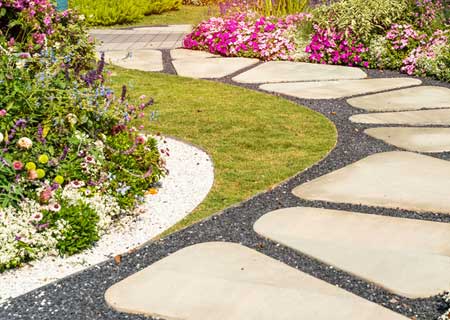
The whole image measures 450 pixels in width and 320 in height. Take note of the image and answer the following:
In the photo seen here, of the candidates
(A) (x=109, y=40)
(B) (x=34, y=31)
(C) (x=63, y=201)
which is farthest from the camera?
(A) (x=109, y=40)

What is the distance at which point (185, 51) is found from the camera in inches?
346

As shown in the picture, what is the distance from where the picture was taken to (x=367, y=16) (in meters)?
7.78

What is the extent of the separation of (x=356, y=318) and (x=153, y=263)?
101cm

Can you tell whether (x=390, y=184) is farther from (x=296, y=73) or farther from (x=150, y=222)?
(x=296, y=73)

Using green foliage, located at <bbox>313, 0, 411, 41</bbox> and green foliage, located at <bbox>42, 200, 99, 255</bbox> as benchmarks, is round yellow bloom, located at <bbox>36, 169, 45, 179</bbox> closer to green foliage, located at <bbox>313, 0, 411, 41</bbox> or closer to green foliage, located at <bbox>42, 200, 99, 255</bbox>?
green foliage, located at <bbox>42, 200, 99, 255</bbox>

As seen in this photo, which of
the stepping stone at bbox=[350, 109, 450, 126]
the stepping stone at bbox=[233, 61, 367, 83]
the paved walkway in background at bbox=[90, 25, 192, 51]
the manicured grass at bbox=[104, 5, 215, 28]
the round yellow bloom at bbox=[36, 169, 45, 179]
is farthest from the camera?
the manicured grass at bbox=[104, 5, 215, 28]

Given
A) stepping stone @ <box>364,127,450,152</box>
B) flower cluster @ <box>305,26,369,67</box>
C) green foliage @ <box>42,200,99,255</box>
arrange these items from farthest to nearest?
1. flower cluster @ <box>305,26,369,67</box>
2. stepping stone @ <box>364,127,450,152</box>
3. green foliage @ <box>42,200,99,255</box>

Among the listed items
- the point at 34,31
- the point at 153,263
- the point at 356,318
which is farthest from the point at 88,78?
the point at 356,318

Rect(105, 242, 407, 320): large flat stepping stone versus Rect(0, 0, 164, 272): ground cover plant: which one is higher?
Rect(0, 0, 164, 272): ground cover plant

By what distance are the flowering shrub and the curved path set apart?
11.5 feet

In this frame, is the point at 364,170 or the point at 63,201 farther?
the point at 364,170

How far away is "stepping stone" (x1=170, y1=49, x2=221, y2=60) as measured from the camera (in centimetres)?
838

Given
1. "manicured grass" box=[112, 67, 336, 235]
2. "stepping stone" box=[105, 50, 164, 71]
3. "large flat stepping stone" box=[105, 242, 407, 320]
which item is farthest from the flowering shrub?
"large flat stepping stone" box=[105, 242, 407, 320]

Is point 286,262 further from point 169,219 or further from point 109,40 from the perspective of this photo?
point 109,40
